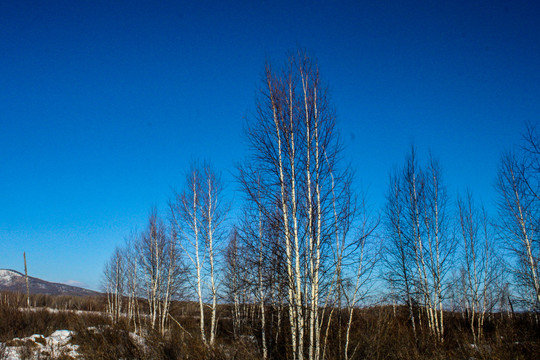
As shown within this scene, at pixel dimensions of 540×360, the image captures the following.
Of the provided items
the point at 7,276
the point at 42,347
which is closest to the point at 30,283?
the point at 7,276

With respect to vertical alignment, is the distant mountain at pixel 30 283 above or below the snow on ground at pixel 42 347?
below

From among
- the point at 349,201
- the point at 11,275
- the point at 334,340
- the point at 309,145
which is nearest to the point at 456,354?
the point at 334,340

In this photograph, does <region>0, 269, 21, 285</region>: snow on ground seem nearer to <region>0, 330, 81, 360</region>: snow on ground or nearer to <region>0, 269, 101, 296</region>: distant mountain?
<region>0, 269, 101, 296</region>: distant mountain

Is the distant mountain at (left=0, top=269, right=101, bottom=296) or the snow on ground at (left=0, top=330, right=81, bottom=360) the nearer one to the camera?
the snow on ground at (left=0, top=330, right=81, bottom=360)

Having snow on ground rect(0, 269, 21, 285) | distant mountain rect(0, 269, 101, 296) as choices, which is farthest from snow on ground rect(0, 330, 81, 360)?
snow on ground rect(0, 269, 21, 285)

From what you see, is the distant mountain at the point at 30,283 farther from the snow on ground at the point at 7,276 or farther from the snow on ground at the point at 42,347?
the snow on ground at the point at 42,347

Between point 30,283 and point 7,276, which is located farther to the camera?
point 7,276

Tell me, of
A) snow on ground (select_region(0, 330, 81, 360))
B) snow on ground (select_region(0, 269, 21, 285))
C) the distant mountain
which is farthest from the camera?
snow on ground (select_region(0, 269, 21, 285))

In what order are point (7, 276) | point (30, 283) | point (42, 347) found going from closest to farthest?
point (42, 347), point (30, 283), point (7, 276)

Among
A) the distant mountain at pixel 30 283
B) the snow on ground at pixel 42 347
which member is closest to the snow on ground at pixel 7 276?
the distant mountain at pixel 30 283

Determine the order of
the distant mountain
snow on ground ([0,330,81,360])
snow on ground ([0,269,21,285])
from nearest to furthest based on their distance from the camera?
snow on ground ([0,330,81,360])
the distant mountain
snow on ground ([0,269,21,285])

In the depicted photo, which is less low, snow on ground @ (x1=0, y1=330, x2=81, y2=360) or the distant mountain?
snow on ground @ (x1=0, y1=330, x2=81, y2=360)

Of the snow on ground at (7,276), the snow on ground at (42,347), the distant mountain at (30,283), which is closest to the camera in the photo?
the snow on ground at (42,347)

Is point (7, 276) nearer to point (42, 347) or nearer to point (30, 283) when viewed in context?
point (30, 283)
